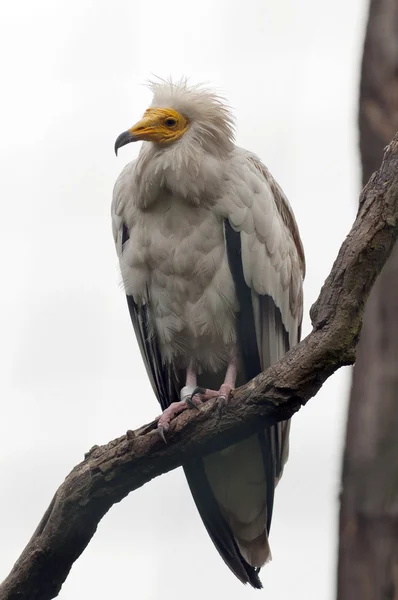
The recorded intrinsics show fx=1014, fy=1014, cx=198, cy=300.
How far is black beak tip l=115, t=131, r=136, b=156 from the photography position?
5.92 meters

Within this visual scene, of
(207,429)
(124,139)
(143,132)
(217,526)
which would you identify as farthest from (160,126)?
(217,526)

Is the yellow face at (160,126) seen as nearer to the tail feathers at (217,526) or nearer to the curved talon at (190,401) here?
the curved talon at (190,401)

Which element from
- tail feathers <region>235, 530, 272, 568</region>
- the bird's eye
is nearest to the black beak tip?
the bird's eye

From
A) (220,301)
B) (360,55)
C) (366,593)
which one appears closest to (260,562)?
(366,593)

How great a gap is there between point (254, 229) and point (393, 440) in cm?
162

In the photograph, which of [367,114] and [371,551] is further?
[367,114]

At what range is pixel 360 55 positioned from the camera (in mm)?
7051

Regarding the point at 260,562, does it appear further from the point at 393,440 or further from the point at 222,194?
the point at 222,194

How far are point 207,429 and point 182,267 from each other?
52.1 inches

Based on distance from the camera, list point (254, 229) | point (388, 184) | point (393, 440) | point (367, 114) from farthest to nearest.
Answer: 1. point (367, 114)
2. point (393, 440)
3. point (254, 229)
4. point (388, 184)

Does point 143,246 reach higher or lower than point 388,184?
higher

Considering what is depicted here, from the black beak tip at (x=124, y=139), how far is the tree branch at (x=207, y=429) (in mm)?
1798

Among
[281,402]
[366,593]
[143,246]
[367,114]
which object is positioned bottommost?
[366,593]

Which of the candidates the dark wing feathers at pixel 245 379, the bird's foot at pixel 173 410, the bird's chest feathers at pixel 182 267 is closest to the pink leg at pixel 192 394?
the bird's foot at pixel 173 410
